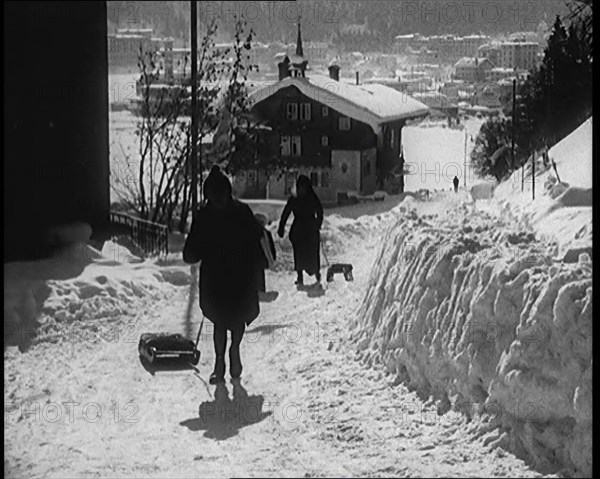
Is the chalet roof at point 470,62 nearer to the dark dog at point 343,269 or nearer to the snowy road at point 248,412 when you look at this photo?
the snowy road at point 248,412

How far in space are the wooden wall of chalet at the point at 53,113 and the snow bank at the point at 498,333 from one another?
1.34 metres

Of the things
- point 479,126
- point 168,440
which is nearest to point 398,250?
point 479,126

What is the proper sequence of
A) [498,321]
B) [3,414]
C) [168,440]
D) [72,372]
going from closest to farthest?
[498,321], [168,440], [3,414], [72,372]

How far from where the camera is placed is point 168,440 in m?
2.51

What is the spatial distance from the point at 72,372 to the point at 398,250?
3.36 ft

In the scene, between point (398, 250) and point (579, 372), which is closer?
point (579, 372)

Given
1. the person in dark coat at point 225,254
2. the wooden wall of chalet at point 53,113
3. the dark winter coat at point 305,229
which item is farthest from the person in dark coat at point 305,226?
the wooden wall of chalet at point 53,113

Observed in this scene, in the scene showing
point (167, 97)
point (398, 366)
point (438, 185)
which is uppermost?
point (167, 97)

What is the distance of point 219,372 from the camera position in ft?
8.96

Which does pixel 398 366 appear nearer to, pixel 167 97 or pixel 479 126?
pixel 479 126

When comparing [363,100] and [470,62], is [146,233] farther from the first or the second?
[470,62]

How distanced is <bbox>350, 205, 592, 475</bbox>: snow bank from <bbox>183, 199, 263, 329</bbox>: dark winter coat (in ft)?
1.35

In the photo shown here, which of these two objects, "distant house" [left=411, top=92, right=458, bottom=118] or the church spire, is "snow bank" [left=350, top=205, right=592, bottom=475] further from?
the church spire

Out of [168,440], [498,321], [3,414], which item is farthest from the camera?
[3,414]
